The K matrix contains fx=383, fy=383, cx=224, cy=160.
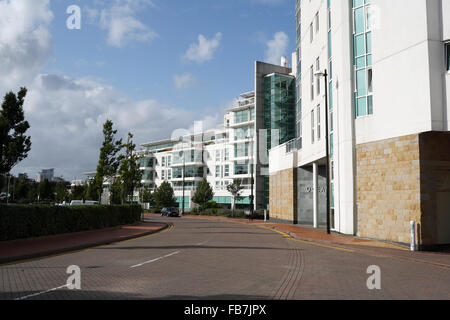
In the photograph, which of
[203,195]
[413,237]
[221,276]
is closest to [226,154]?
[203,195]

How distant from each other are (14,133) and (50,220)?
5.11m

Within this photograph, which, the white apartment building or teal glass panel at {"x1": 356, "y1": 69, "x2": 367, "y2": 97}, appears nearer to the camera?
teal glass panel at {"x1": 356, "y1": 69, "x2": 367, "y2": 97}

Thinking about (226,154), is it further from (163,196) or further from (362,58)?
(362,58)

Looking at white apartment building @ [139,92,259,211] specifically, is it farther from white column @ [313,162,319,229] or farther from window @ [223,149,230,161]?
white column @ [313,162,319,229]

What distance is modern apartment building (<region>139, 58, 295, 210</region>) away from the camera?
186 ft

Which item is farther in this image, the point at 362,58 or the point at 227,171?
the point at 227,171

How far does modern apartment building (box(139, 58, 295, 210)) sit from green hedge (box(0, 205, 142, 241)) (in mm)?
22262

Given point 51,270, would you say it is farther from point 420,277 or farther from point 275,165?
point 275,165

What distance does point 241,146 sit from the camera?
226ft

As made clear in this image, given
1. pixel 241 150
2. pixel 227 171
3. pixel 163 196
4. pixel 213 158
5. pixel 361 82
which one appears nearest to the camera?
pixel 361 82

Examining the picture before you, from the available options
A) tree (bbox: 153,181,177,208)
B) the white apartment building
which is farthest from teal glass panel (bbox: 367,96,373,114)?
tree (bbox: 153,181,177,208)

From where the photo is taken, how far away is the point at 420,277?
972 centimetres

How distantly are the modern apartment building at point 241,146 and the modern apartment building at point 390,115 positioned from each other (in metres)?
23.7

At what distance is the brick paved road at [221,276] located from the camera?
24.3ft
